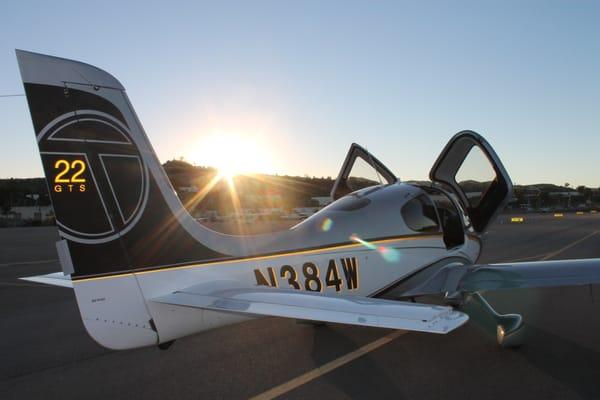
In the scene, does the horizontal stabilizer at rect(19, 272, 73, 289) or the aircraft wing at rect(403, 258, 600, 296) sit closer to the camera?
the horizontal stabilizer at rect(19, 272, 73, 289)

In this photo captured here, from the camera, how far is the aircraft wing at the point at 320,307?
8.98ft

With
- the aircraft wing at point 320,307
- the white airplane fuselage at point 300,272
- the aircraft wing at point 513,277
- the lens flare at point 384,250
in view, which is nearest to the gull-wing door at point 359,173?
the white airplane fuselage at point 300,272

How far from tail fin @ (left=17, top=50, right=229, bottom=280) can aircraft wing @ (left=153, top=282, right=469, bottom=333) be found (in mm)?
533

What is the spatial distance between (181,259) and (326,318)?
5.75ft

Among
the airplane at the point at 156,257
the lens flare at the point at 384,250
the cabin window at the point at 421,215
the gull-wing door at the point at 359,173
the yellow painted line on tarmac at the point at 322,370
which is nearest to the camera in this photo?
the airplane at the point at 156,257

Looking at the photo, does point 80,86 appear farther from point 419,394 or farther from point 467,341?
point 467,341

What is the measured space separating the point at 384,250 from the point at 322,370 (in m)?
1.75

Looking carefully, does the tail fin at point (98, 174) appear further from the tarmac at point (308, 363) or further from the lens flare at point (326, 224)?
the lens flare at point (326, 224)

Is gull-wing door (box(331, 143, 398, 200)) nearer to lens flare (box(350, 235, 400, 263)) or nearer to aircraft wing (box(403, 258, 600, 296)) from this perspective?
lens flare (box(350, 235, 400, 263))

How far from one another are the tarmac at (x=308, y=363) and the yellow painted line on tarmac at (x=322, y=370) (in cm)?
1

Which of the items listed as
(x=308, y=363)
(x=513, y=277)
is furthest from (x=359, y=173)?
(x=308, y=363)

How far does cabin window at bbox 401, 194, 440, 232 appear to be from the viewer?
6.29 m

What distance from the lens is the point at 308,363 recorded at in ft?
17.0

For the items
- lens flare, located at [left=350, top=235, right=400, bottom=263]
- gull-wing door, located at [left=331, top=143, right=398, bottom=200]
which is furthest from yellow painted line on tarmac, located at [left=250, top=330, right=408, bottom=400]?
gull-wing door, located at [left=331, top=143, right=398, bottom=200]
